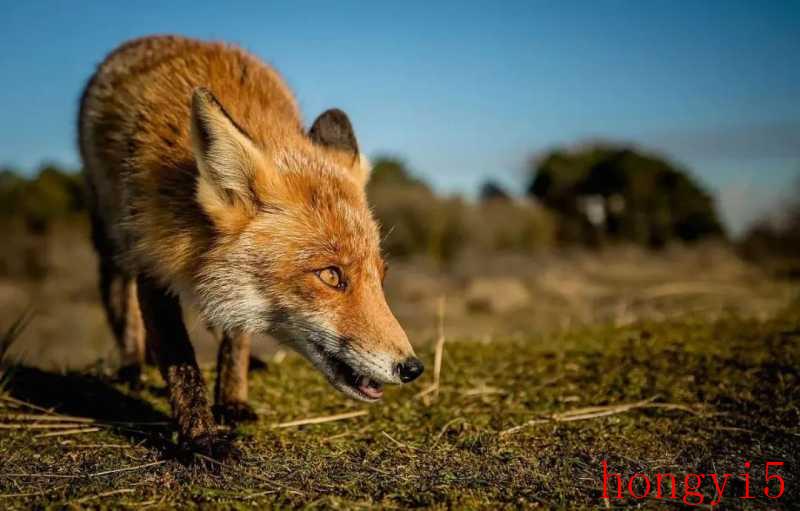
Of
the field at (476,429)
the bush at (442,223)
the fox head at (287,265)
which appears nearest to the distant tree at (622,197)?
the bush at (442,223)

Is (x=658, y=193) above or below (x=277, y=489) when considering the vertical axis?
above

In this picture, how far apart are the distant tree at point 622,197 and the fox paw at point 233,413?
85.3 feet

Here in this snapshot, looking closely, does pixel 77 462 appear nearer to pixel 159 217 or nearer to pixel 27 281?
pixel 159 217

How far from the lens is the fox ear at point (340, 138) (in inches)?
172

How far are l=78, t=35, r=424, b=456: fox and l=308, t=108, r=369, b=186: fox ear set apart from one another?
204mm

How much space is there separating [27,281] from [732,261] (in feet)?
65.4

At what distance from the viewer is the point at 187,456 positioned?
305cm

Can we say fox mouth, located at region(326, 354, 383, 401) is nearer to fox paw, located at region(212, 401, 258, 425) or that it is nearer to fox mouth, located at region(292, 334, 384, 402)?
fox mouth, located at region(292, 334, 384, 402)

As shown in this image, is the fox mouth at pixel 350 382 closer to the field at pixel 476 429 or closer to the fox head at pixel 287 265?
the fox head at pixel 287 265

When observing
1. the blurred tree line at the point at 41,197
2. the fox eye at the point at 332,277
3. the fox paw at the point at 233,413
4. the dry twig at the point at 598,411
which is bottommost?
the fox paw at the point at 233,413

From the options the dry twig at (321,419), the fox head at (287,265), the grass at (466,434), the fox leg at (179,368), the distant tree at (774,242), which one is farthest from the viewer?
the distant tree at (774,242)

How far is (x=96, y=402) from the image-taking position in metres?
3.99

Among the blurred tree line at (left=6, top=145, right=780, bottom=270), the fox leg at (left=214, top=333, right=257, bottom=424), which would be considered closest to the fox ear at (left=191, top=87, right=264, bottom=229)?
the fox leg at (left=214, top=333, right=257, bottom=424)

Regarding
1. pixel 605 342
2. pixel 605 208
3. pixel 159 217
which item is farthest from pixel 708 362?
pixel 605 208
